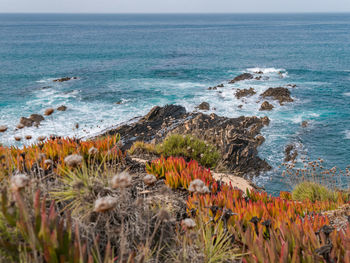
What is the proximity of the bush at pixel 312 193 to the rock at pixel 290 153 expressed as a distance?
1091 cm

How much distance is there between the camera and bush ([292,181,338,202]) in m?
8.59

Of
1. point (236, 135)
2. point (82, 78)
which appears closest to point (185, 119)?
point (236, 135)

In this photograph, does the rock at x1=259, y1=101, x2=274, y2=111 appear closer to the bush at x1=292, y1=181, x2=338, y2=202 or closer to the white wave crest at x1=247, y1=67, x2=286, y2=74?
the white wave crest at x1=247, y1=67, x2=286, y2=74

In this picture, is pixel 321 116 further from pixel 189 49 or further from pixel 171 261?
pixel 189 49

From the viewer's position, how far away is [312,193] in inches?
348

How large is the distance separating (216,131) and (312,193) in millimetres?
12832

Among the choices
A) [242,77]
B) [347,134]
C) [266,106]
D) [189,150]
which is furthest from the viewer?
[242,77]

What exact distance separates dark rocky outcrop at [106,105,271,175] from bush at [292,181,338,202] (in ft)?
25.1

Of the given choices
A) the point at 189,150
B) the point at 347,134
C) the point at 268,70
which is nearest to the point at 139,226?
the point at 189,150

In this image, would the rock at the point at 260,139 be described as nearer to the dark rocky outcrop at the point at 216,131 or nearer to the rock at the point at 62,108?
the dark rocky outcrop at the point at 216,131

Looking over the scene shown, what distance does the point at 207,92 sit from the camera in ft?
111

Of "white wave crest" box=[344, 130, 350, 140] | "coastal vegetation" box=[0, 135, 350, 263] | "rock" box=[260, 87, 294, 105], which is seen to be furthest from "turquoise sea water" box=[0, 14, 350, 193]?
"coastal vegetation" box=[0, 135, 350, 263]

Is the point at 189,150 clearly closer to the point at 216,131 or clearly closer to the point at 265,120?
the point at 216,131

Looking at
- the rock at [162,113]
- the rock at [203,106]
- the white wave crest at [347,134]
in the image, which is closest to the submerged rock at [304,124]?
the white wave crest at [347,134]
